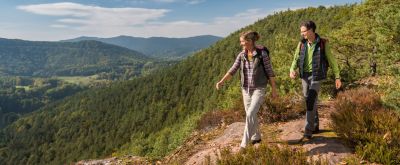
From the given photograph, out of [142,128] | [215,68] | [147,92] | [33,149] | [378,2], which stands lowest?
[33,149]

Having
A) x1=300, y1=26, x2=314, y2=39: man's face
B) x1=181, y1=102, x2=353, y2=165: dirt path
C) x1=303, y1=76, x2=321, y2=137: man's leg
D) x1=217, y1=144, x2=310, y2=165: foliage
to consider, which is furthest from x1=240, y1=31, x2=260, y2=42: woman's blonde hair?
→ x1=181, y1=102, x2=353, y2=165: dirt path

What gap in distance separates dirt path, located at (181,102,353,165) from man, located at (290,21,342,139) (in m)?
0.68

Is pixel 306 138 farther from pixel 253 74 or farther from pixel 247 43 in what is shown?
pixel 247 43

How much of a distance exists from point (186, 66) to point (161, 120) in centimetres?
3284

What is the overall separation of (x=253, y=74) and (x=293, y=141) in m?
1.86

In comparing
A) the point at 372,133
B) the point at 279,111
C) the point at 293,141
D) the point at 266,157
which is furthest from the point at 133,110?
the point at 266,157

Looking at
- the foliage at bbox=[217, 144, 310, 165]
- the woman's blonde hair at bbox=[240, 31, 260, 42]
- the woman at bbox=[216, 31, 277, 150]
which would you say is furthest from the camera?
the woman at bbox=[216, 31, 277, 150]

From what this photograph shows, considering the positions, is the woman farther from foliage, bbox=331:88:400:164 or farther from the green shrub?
the green shrub

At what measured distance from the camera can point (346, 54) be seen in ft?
63.1

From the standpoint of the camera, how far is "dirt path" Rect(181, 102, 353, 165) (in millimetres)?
6383

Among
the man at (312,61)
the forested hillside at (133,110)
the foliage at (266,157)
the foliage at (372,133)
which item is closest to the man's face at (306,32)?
the man at (312,61)

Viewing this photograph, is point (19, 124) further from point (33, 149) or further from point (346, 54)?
point (346, 54)

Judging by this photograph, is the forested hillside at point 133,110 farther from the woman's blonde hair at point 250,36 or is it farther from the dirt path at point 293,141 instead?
the woman's blonde hair at point 250,36

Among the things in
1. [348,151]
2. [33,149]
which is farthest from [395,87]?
[33,149]
